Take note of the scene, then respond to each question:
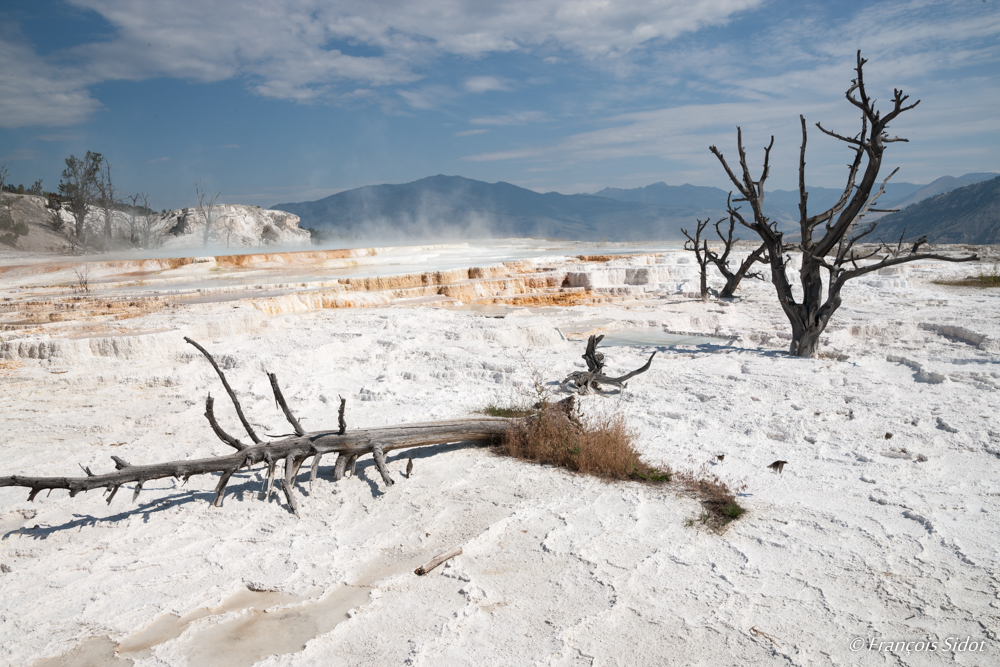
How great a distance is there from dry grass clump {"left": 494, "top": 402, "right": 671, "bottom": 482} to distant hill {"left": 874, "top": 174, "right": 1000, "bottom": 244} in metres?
50.4

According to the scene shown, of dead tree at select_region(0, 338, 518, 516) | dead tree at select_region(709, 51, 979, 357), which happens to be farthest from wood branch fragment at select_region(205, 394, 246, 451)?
dead tree at select_region(709, 51, 979, 357)

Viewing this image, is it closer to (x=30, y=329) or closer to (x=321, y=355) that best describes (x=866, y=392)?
(x=321, y=355)

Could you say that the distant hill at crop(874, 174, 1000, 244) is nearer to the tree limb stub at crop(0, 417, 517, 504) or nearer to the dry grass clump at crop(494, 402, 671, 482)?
the dry grass clump at crop(494, 402, 671, 482)

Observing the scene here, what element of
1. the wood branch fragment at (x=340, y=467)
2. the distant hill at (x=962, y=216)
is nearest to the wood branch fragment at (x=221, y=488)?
the wood branch fragment at (x=340, y=467)

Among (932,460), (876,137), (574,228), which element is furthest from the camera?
(574,228)

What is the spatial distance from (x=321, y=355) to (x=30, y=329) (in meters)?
4.02

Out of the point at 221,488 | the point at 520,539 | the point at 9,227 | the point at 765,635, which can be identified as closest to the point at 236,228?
the point at 9,227

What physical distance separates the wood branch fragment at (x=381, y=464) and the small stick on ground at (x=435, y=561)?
2.52 feet

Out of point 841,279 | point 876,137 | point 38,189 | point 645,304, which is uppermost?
point 38,189

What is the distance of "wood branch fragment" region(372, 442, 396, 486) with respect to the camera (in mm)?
3493

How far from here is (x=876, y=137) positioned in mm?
6613

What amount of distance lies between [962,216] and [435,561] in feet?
217

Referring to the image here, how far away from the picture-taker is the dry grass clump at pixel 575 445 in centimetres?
372

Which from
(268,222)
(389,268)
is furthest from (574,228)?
(389,268)
